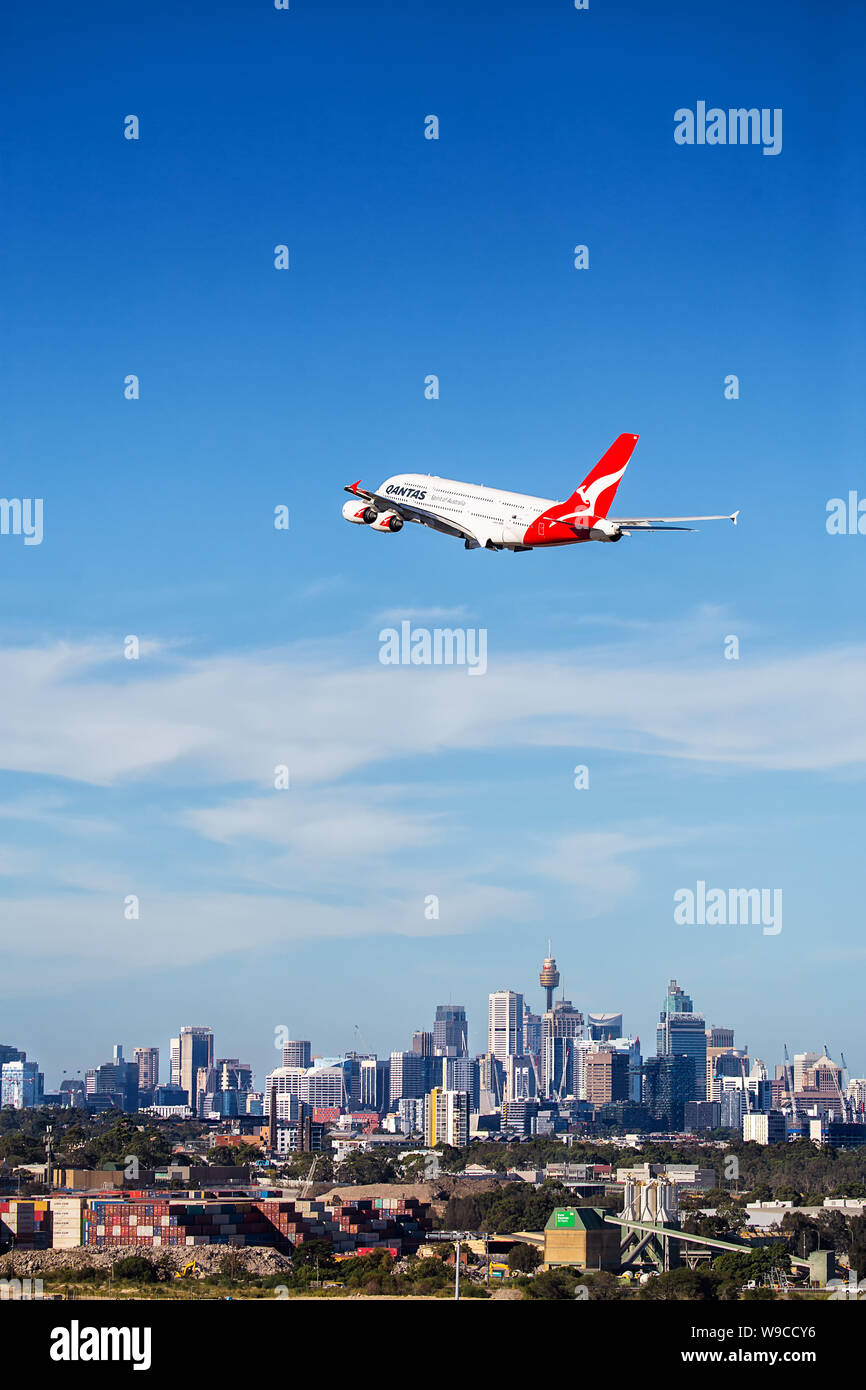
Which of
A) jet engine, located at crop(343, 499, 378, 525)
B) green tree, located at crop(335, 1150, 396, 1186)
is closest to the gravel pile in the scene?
jet engine, located at crop(343, 499, 378, 525)

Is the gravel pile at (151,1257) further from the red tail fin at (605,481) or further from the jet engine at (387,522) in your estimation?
the red tail fin at (605,481)

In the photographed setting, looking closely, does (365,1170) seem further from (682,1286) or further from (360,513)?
(360,513)

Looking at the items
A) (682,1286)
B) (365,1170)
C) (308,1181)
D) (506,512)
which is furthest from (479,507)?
(365,1170)

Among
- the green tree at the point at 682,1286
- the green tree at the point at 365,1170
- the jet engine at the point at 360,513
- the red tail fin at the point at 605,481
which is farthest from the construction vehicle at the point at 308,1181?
the red tail fin at the point at 605,481
